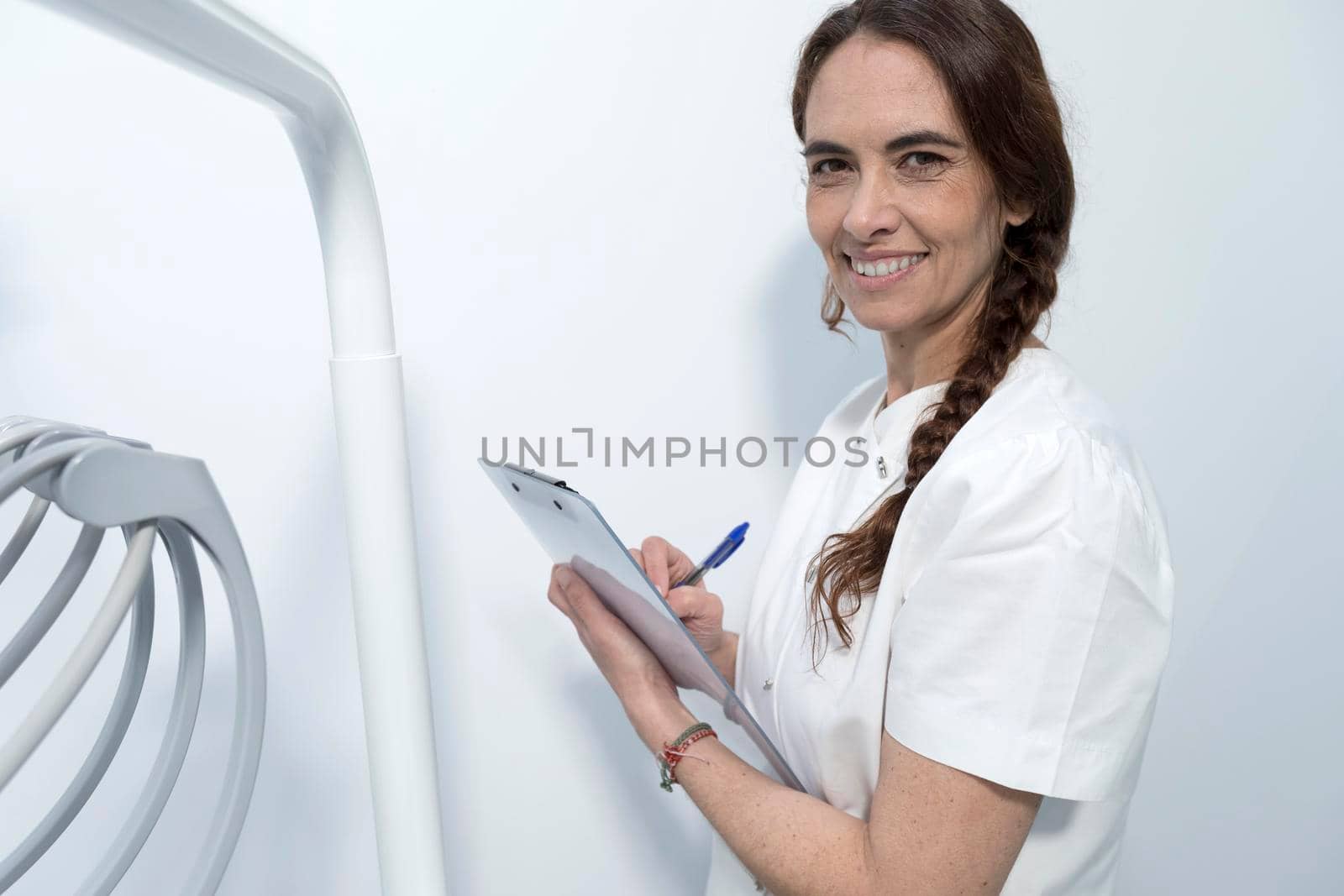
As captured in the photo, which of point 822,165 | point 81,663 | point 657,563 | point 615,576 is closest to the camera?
point 81,663

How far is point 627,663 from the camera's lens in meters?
1.01

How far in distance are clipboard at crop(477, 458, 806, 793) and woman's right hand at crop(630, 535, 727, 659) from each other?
0.29ft

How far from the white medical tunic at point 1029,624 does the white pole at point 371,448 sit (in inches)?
13.5

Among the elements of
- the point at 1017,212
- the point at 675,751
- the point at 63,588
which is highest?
the point at 1017,212

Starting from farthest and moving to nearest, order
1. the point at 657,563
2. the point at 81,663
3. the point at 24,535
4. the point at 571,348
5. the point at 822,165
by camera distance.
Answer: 1. the point at 571,348
2. the point at 657,563
3. the point at 822,165
4. the point at 24,535
5. the point at 81,663

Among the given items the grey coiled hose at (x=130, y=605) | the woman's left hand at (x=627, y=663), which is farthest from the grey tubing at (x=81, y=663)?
the woman's left hand at (x=627, y=663)

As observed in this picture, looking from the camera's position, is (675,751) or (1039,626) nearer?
(1039,626)

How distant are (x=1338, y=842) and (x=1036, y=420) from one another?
3.82 feet

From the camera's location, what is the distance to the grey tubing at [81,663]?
0.51 metres

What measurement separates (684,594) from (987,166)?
0.51 m

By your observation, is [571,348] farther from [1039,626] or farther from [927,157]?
[1039,626]

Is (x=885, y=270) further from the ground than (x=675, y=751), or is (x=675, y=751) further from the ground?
(x=885, y=270)

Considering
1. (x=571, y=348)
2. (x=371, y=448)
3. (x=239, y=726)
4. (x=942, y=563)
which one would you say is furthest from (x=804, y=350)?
(x=239, y=726)

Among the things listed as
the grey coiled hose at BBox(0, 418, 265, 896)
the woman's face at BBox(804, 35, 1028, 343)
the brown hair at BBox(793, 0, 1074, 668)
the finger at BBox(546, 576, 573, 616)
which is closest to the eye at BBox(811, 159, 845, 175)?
→ the woman's face at BBox(804, 35, 1028, 343)
